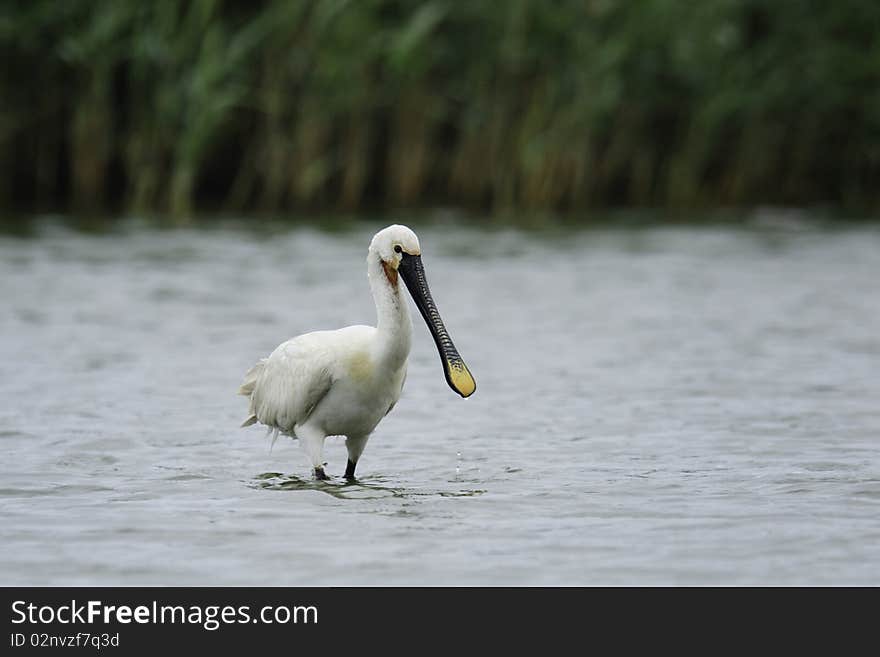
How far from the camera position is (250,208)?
86.7 feet

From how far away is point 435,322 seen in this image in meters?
8.39

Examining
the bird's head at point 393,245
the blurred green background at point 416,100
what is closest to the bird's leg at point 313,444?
the bird's head at point 393,245

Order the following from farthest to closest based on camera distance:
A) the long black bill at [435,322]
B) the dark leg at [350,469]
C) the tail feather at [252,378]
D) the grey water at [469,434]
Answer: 1. the tail feather at [252,378]
2. the dark leg at [350,469]
3. the long black bill at [435,322]
4. the grey water at [469,434]

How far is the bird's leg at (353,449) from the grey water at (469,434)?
0.10 m

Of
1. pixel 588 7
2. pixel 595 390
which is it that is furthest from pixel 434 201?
pixel 595 390

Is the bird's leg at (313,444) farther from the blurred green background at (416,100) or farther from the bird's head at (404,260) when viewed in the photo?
the blurred green background at (416,100)

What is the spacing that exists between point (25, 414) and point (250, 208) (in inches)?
640

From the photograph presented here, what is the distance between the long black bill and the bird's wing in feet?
1.71

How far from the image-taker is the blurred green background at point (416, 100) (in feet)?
73.2

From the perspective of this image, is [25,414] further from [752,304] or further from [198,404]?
[752,304]

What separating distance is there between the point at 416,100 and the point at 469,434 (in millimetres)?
16639

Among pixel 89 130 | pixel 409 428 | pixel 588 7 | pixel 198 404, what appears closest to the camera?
pixel 409 428

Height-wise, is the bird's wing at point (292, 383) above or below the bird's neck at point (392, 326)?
below

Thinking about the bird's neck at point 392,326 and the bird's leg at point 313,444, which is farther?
the bird's leg at point 313,444
